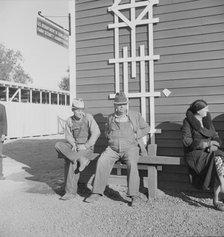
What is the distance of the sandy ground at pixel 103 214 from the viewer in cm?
319

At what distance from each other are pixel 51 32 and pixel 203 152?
591 cm

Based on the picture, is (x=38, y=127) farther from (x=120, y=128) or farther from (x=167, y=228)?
(x=167, y=228)

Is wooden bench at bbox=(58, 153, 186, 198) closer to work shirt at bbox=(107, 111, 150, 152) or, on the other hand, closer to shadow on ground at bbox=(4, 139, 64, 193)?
work shirt at bbox=(107, 111, 150, 152)

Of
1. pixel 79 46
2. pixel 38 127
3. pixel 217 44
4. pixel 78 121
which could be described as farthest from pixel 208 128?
pixel 38 127

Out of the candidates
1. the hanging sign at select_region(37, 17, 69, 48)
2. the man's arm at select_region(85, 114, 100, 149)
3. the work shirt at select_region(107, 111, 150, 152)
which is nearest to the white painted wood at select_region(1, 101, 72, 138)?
the hanging sign at select_region(37, 17, 69, 48)

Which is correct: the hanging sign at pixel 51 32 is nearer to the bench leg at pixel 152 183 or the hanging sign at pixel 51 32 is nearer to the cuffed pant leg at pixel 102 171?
the cuffed pant leg at pixel 102 171

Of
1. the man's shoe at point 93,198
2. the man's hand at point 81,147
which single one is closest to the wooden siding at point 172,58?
the man's hand at point 81,147

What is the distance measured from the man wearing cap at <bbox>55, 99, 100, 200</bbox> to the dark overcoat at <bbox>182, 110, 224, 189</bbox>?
1.42 metres

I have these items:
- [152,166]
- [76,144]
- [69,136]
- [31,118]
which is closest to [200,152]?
[152,166]

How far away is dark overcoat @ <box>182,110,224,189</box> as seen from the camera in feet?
12.3

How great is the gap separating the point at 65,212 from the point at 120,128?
4.57ft

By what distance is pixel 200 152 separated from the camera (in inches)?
153

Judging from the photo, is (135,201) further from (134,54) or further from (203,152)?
(134,54)

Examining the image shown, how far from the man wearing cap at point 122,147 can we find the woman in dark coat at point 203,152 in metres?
0.71
